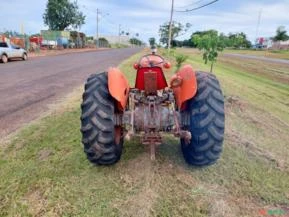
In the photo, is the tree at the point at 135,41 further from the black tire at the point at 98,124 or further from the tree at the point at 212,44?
the black tire at the point at 98,124

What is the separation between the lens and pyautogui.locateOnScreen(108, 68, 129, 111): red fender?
11.9 ft

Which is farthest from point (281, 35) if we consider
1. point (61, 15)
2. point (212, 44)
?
point (212, 44)

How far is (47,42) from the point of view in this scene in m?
47.2

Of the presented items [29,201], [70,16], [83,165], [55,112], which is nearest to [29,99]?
[55,112]

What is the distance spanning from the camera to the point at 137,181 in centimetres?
362

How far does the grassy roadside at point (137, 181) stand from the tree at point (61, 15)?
5829 cm

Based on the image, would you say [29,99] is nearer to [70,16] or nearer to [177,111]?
[177,111]

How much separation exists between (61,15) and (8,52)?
4035 centimetres

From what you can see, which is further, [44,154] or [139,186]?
[44,154]

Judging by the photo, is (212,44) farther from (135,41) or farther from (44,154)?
(135,41)

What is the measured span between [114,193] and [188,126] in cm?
122

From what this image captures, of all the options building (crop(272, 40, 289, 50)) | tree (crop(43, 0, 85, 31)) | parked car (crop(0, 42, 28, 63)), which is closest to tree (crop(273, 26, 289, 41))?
building (crop(272, 40, 289, 50))

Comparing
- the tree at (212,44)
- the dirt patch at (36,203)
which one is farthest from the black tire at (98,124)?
the tree at (212,44)

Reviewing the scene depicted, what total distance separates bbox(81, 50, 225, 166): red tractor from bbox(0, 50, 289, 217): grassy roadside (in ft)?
0.95
